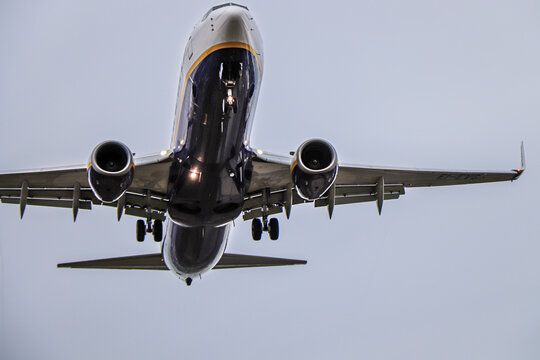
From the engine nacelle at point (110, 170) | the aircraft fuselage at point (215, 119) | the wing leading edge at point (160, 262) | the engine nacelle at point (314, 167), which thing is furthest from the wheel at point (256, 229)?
the engine nacelle at point (110, 170)

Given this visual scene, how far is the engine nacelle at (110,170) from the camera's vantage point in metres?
13.4

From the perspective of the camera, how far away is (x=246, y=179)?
1602 cm

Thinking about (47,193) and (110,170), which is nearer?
(110,170)

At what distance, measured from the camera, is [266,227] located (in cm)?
1870

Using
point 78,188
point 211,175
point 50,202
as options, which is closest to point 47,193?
point 50,202

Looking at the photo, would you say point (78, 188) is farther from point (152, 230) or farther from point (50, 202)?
point (152, 230)

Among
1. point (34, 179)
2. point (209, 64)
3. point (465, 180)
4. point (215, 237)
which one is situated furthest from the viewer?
point (465, 180)

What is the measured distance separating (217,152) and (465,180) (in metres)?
8.82

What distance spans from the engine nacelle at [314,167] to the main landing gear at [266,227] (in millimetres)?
4237

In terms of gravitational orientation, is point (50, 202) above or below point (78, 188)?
below

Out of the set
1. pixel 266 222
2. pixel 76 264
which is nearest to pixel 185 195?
pixel 266 222

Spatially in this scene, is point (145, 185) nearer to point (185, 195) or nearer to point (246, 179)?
point (185, 195)

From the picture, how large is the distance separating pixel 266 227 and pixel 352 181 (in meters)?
3.06

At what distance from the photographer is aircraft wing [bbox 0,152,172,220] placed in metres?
16.1
